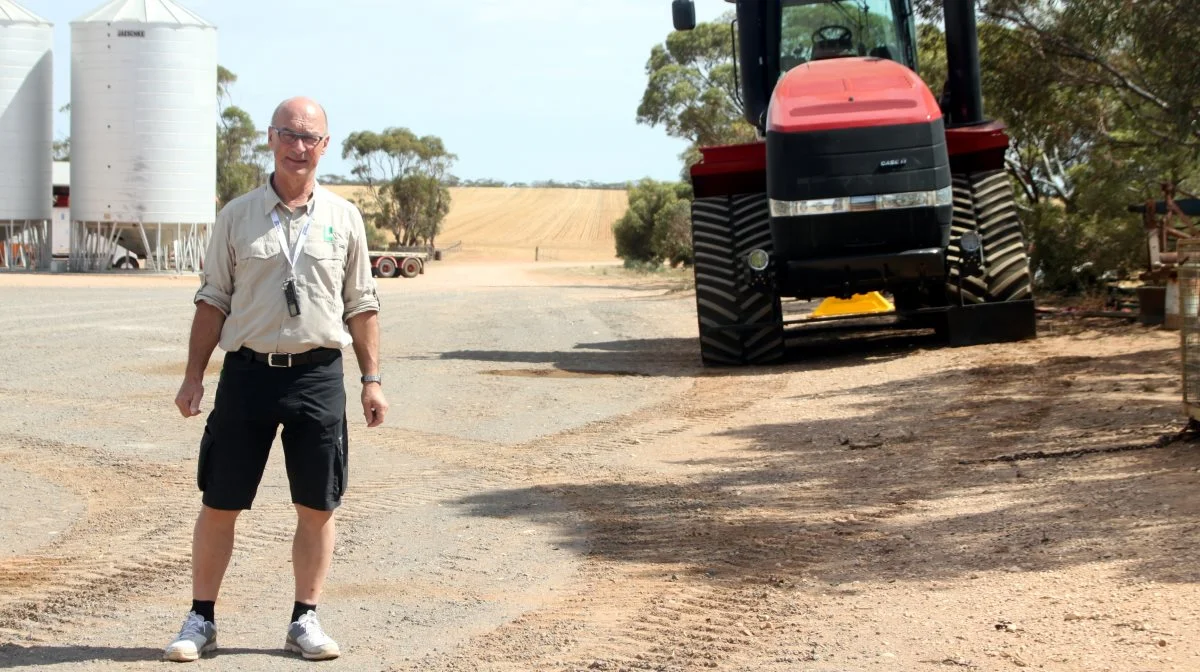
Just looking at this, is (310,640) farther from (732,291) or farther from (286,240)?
(732,291)

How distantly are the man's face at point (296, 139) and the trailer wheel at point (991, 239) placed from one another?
10.6 meters

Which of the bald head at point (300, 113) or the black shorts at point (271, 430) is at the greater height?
the bald head at point (300, 113)

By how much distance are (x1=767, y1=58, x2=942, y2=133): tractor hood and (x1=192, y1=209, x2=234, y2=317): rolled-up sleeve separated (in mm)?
8801

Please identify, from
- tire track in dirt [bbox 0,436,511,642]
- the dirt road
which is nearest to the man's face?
the dirt road

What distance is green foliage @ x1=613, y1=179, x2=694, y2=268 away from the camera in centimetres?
6950

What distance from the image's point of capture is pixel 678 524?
7539 mm

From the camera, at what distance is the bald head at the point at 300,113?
16.8 ft

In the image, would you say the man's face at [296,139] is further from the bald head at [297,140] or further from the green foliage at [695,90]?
the green foliage at [695,90]

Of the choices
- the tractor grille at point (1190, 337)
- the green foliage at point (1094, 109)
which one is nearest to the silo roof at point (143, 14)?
the green foliage at point (1094, 109)

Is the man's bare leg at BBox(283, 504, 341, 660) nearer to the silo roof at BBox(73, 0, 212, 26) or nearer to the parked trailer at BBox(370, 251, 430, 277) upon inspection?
the parked trailer at BBox(370, 251, 430, 277)

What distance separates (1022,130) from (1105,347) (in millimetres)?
6953

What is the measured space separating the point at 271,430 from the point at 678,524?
2.85 metres

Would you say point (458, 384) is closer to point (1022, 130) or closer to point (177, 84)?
point (1022, 130)

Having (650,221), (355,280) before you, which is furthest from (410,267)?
(355,280)
